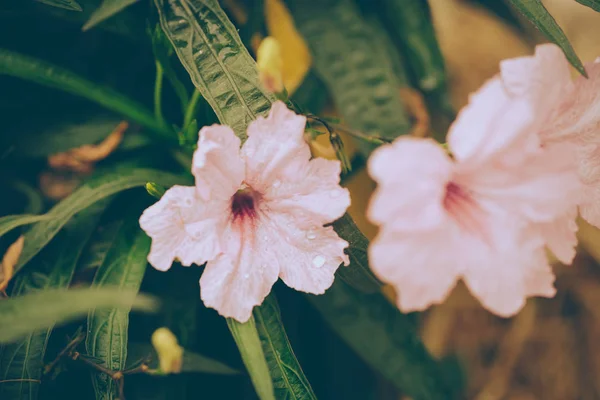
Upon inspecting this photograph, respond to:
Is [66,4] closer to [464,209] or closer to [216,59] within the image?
[216,59]

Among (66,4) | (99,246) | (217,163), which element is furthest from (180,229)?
(66,4)

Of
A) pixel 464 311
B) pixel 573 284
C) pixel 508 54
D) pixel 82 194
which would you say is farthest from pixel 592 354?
pixel 82 194

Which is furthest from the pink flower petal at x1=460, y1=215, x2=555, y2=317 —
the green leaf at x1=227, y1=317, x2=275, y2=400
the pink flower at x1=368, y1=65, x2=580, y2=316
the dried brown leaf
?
the dried brown leaf

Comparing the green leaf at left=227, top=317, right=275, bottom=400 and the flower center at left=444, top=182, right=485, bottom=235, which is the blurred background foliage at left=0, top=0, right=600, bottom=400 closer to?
the green leaf at left=227, top=317, right=275, bottom=400

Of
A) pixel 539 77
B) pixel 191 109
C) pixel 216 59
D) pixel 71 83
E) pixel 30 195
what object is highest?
pixel 539 77

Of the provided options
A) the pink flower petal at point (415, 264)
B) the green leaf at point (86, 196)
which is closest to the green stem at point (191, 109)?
the green leaf at point (86, 196)

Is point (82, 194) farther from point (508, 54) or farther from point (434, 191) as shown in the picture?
point (508, 54)

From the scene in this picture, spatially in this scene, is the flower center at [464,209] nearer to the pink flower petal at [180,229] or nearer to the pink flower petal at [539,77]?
the pink flower petal at [539,77]
